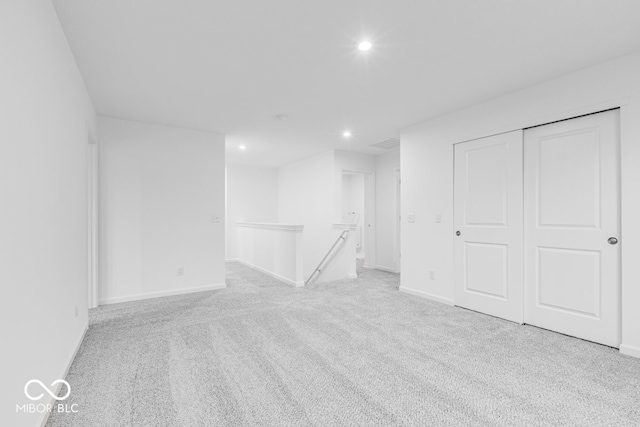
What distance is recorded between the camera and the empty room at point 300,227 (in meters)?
1.64

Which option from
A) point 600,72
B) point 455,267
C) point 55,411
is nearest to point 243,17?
point 55,411

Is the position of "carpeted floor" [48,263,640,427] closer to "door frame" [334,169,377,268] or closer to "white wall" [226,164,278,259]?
"door frame" [334,169,377,268]

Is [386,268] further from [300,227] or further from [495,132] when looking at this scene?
[495,132]

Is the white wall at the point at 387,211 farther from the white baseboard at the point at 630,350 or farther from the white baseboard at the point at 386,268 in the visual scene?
the white baseboard at the point at 630,350

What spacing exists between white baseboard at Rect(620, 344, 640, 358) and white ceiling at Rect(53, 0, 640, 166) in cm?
Result: 235

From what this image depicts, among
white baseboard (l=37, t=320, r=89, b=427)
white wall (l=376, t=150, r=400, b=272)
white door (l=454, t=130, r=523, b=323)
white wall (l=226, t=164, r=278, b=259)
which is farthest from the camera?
white wall (l=226, t=164, r=278, b=259)

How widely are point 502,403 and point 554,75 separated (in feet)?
9.21

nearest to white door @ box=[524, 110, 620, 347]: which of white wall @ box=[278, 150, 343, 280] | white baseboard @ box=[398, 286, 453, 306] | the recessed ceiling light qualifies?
white baseboard @ box=[398, 286, 453, 306]

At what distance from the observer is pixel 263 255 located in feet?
19.0

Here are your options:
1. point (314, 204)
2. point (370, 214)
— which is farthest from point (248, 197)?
point (370, 214)

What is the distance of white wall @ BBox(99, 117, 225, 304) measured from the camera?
3832 millimetres

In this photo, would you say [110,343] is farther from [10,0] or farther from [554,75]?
→ [554,75]

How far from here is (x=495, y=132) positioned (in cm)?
328

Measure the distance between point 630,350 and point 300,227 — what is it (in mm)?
3681
